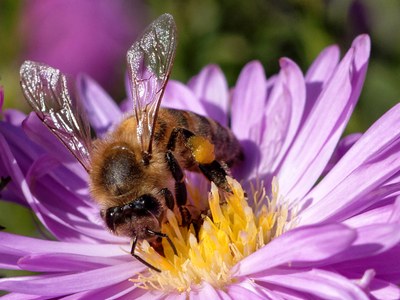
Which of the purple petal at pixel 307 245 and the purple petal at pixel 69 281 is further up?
the purple petal at pixel 69 281

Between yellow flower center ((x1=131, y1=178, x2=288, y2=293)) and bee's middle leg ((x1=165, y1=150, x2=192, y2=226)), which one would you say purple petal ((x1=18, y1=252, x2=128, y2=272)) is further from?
bee's middle leg ((x1=165, y1=150, x2=192, y2=226))

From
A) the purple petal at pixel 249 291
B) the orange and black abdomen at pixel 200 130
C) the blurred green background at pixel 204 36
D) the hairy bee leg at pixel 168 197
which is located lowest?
the purple petal at pixel 249 291

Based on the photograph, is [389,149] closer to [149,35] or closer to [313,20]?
[149,35]

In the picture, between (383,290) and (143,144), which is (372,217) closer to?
(383,290)

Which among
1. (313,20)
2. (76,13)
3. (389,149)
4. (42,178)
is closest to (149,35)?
(42,178)

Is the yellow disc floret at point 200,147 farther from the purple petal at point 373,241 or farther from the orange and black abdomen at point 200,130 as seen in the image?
the purple petal at point 373,241

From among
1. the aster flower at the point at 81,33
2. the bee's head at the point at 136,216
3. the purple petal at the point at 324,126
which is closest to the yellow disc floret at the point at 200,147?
the bee's head at the point at 136,216
